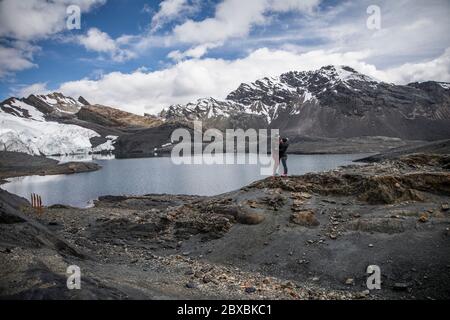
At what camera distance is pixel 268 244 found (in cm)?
1666

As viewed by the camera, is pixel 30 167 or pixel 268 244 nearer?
pixel 268 244

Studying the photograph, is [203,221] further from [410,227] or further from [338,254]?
[410,227]

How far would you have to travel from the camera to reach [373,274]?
12797 mm

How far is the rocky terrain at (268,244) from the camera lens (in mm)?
11320

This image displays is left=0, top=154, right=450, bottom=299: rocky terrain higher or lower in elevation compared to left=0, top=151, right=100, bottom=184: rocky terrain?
lower

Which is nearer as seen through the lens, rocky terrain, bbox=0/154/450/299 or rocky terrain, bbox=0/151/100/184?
rocky terrain, bbox=0/154/450/299

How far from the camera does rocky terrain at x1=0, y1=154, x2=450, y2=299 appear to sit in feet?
37.1

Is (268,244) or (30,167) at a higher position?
(30,167)

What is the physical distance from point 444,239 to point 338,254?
3831mm

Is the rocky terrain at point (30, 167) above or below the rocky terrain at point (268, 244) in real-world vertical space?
above

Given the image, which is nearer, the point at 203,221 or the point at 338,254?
the point at 338,254

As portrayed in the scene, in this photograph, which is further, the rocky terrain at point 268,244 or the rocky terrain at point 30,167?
the rocky terrain at point 30,167
